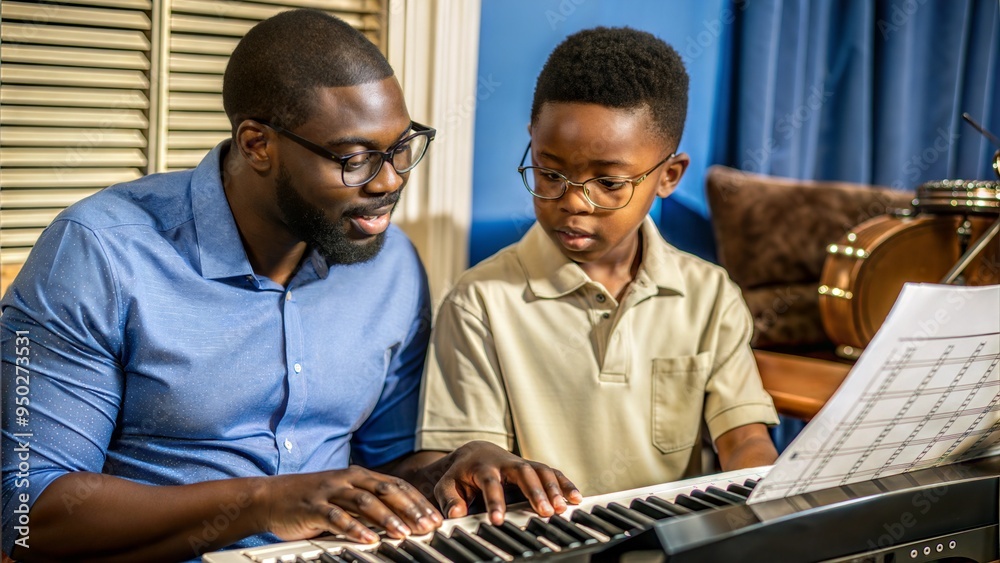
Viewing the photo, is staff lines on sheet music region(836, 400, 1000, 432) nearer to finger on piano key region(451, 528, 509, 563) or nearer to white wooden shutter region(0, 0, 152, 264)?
finger on piano key region(451, 528, 509, 563)

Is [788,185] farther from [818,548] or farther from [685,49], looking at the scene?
[818,548]

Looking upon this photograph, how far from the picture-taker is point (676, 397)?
1.68 meters

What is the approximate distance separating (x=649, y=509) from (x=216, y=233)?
0.73 m

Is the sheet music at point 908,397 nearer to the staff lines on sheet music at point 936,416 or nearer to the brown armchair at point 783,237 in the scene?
the staff lines on sheet music at point 936,416

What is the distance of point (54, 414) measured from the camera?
126 centimetres

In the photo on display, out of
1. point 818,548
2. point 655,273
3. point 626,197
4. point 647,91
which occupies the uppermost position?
point 647,91

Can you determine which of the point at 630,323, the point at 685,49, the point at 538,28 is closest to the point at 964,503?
the point at 630,323

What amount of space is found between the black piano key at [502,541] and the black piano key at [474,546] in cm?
2

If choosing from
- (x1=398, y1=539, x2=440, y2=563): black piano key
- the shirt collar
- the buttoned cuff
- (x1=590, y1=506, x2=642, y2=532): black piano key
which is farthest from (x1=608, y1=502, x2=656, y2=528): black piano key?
the shirt collar

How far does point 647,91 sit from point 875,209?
104cm

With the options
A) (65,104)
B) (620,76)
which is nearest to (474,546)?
(620,76)

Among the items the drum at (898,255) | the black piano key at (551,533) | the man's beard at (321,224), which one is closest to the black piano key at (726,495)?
the black piano key at (551,533)

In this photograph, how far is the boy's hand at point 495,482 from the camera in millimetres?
1133

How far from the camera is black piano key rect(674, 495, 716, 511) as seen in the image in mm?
1144
